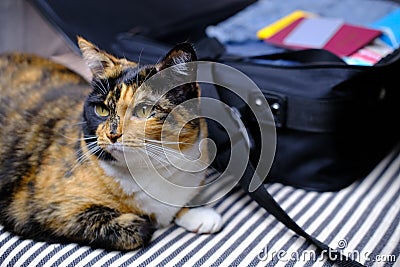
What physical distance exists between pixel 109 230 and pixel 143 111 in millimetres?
201

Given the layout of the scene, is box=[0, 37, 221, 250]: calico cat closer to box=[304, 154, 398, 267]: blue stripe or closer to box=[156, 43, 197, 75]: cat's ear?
box=[156, 43, 197, 75]: cat's ear

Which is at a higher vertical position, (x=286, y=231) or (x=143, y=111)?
(x=143, y=111)

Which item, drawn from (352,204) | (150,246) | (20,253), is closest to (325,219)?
(352,204)

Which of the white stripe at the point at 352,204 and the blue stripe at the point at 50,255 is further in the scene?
the white stripe at the point at 352,204

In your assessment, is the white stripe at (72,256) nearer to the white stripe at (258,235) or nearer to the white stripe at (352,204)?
the white stripe at (258,235)

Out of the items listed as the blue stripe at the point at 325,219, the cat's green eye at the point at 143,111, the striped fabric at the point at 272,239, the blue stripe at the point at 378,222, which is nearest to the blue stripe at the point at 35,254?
the striped fabric at the point at 272,239

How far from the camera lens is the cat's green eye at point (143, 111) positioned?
777 mm

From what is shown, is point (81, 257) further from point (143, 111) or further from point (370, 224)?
point (370, 224)

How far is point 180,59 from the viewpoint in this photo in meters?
0.76

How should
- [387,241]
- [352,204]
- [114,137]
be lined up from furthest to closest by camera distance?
[352,204] → [387,241] → [114,137]

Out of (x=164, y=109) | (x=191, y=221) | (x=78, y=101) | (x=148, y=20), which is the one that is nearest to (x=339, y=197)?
(x=191, y=221)

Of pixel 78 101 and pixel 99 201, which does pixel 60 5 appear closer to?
pixel 78 101

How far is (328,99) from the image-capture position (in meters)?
0.93

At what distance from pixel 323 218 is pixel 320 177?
3.7 inches
